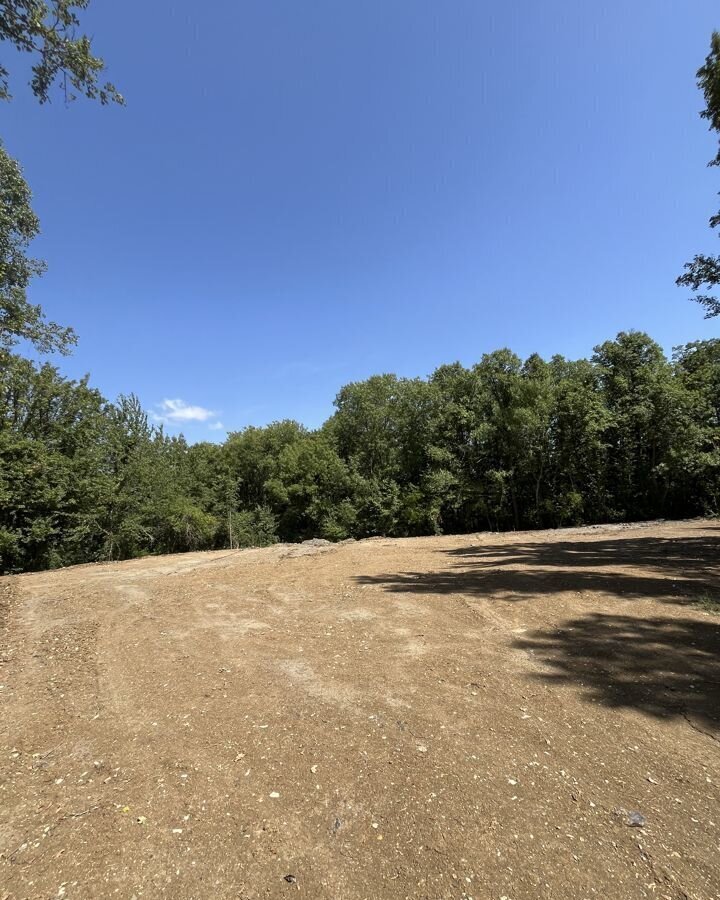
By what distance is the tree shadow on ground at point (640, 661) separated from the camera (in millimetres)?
3914

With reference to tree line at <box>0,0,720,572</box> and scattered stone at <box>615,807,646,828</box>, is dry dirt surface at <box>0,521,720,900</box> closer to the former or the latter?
scattered stone at <box>615,807,646,828</box>

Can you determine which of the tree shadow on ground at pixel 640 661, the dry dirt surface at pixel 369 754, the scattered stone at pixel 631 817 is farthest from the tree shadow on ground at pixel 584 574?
the scattered stone at pixel 631 817

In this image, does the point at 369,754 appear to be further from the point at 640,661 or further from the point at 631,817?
the point at 640,661

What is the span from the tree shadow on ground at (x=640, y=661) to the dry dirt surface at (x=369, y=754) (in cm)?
3

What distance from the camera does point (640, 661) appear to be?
482 cm

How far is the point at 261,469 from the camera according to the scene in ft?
138

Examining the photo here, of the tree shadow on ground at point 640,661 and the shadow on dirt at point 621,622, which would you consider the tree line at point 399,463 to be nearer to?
the shadow on dirt at point 621,622

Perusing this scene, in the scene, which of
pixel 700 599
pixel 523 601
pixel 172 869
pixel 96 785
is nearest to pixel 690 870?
pixel 172 869

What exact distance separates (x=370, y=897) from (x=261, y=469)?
41183mm

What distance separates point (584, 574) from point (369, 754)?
7.87 metres

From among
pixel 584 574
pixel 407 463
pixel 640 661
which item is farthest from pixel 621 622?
pixel 407 463

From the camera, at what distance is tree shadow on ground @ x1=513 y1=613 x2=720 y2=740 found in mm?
3914

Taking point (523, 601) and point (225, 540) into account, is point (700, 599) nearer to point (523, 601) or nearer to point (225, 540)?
point (523, 601)

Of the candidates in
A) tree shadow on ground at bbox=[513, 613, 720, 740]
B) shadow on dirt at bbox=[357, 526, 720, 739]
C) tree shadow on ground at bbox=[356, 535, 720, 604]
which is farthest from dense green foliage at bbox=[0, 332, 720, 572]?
tree shadow on ground at bbox=[513, 613, 720, 740]
